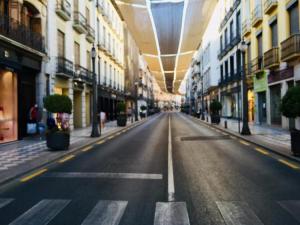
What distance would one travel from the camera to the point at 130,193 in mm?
5770

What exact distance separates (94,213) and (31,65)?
13.8m

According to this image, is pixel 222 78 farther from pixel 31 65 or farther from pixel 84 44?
pixel 31 65

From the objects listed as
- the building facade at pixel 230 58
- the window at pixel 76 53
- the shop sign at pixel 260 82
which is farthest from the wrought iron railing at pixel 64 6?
the building facade at pixel 230 58

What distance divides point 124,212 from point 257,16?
2341 centimetres

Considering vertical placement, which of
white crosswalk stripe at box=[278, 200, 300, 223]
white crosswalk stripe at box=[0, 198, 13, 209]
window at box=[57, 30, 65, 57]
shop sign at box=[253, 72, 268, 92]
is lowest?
white crosswalk stripe at box=[278, 200, 300, 223]

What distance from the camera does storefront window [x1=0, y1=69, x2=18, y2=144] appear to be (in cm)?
1488

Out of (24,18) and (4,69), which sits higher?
(24,18)

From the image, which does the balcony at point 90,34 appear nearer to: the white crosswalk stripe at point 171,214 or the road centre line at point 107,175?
the road centre line at point 107,175

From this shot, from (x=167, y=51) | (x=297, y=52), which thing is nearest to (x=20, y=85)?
(x=297, y=52)

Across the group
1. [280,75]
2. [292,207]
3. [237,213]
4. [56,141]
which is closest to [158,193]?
[237,213]

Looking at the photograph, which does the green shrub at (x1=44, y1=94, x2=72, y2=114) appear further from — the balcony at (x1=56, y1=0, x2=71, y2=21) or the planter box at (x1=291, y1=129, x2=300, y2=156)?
the balcony at (x1=56, y1=0, x2=71, y2=21)

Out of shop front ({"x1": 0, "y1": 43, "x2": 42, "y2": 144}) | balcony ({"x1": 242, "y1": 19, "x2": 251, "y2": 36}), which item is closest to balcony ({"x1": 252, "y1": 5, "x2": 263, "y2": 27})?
balcony ({"x1": 242, "y1": 19, "x2": 251, "y2": 36})

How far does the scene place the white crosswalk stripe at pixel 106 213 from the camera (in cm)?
425

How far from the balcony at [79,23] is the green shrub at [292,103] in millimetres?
17969
